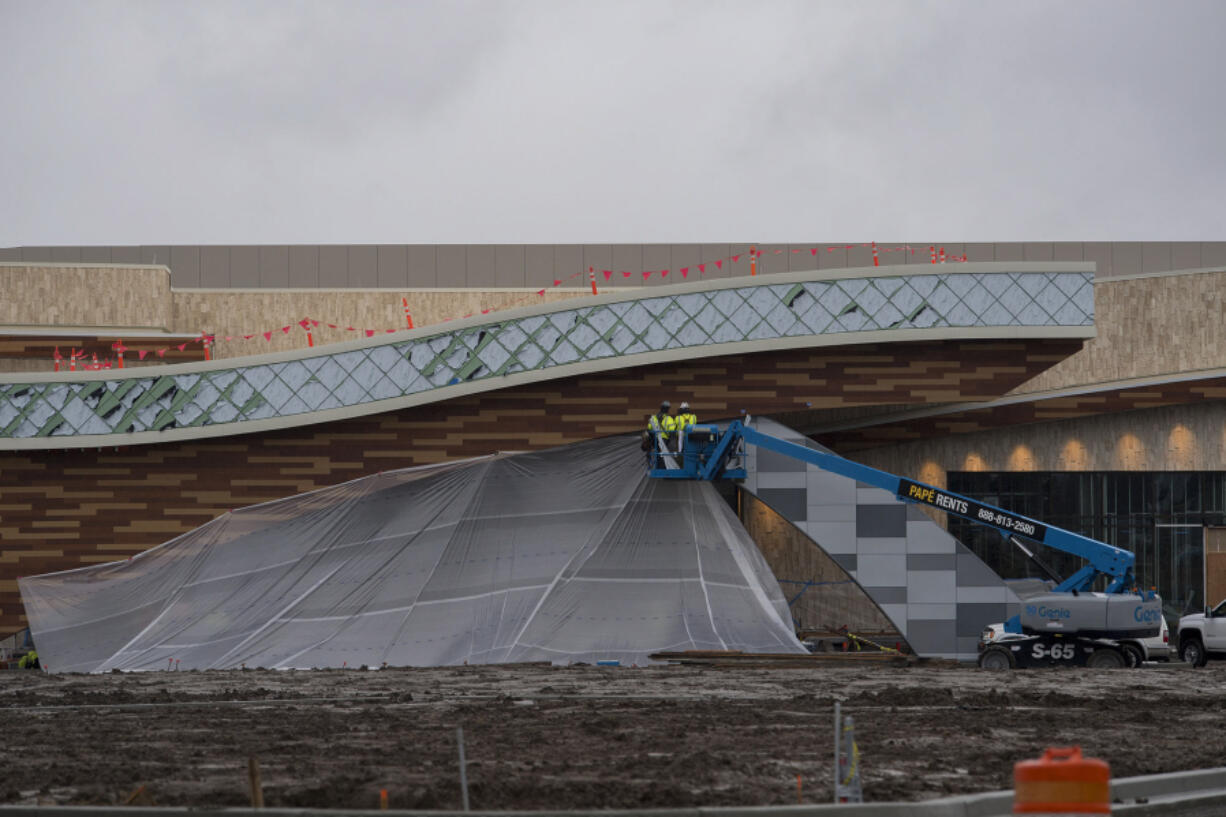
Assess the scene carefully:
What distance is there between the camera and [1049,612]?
1034 inches

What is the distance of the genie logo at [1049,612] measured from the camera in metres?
26.2

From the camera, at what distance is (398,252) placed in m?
45.2

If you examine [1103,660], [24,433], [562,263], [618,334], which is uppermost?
[562,263]

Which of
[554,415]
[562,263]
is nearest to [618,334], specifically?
[554,415]

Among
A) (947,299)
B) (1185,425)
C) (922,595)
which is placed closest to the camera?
(922,595)

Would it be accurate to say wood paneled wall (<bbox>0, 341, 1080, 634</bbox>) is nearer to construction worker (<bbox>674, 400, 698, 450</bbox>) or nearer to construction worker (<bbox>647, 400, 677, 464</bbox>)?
construction worker (<bbox>647, 400, 677, 464</bbox>)

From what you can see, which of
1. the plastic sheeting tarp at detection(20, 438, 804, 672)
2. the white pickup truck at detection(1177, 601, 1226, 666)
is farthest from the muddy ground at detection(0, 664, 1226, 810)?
the plastic sheeting tarp at detection(20, 438, 804, 672)

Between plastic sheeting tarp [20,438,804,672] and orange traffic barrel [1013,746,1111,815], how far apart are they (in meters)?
20.9

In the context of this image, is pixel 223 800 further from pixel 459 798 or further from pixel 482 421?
pixel 482 421

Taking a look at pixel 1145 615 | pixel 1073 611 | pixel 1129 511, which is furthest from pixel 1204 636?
pixel 1129 511

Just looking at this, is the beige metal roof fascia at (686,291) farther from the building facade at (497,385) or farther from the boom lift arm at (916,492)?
the boom lift arm at (916,492)

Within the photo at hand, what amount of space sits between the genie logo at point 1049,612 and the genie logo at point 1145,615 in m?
1.09

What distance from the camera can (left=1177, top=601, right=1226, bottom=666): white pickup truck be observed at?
29.0 metres

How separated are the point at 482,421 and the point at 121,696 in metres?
13.6
